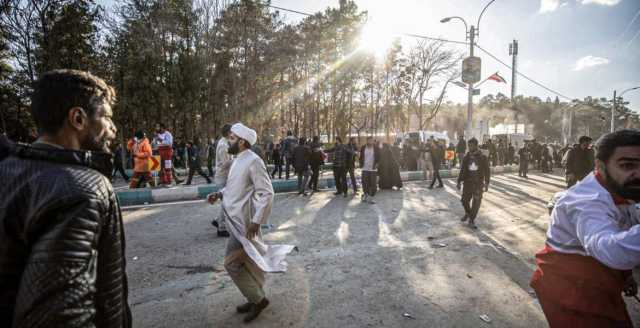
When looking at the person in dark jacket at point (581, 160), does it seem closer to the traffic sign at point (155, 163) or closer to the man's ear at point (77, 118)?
the man's ear at point (77, 118)

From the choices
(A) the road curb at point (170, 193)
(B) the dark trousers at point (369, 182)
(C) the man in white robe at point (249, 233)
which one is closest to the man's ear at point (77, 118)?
(C) the man in white robe at point (249, 233)

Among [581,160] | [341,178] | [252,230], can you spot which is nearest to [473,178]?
[581,160]

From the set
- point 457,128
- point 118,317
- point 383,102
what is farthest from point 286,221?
point 457,128

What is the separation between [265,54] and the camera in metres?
24.7

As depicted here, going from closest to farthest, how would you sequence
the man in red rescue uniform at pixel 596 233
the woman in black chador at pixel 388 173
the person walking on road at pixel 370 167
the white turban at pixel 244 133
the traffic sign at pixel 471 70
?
the man in red rescue uniform at pixel 596 233 < the white turban at pixel 244 133 < the person walking on road at pixel 370 167 < the woman in black chador at pixel 388 173 < the traffic sign at pixel 471 70

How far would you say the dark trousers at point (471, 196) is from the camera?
21.9ft

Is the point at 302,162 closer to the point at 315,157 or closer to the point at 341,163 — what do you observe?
the point at 315,157

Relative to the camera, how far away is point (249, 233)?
3.13 metres

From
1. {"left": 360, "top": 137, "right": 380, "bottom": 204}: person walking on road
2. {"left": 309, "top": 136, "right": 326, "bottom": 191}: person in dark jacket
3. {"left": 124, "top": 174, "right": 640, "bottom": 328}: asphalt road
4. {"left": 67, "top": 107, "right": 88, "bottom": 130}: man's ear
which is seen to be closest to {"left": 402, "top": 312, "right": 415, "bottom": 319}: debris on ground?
{"left": 124, "top": 174, "right": 640, "bottom": 328}: asphalt road

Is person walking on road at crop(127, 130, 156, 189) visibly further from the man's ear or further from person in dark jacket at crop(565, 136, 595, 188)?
person in dark jacket at crop(565, 136, 595, 188)

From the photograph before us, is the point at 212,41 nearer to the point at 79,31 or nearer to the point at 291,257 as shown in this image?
the point at 79,31

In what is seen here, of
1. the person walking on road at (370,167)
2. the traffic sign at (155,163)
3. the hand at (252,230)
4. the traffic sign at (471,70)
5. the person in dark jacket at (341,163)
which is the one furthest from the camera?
the traffic sign at (471,70)

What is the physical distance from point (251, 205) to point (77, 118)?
2245mm

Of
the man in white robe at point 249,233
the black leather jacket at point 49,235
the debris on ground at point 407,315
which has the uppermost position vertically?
the black leather jacket at point 49,235
